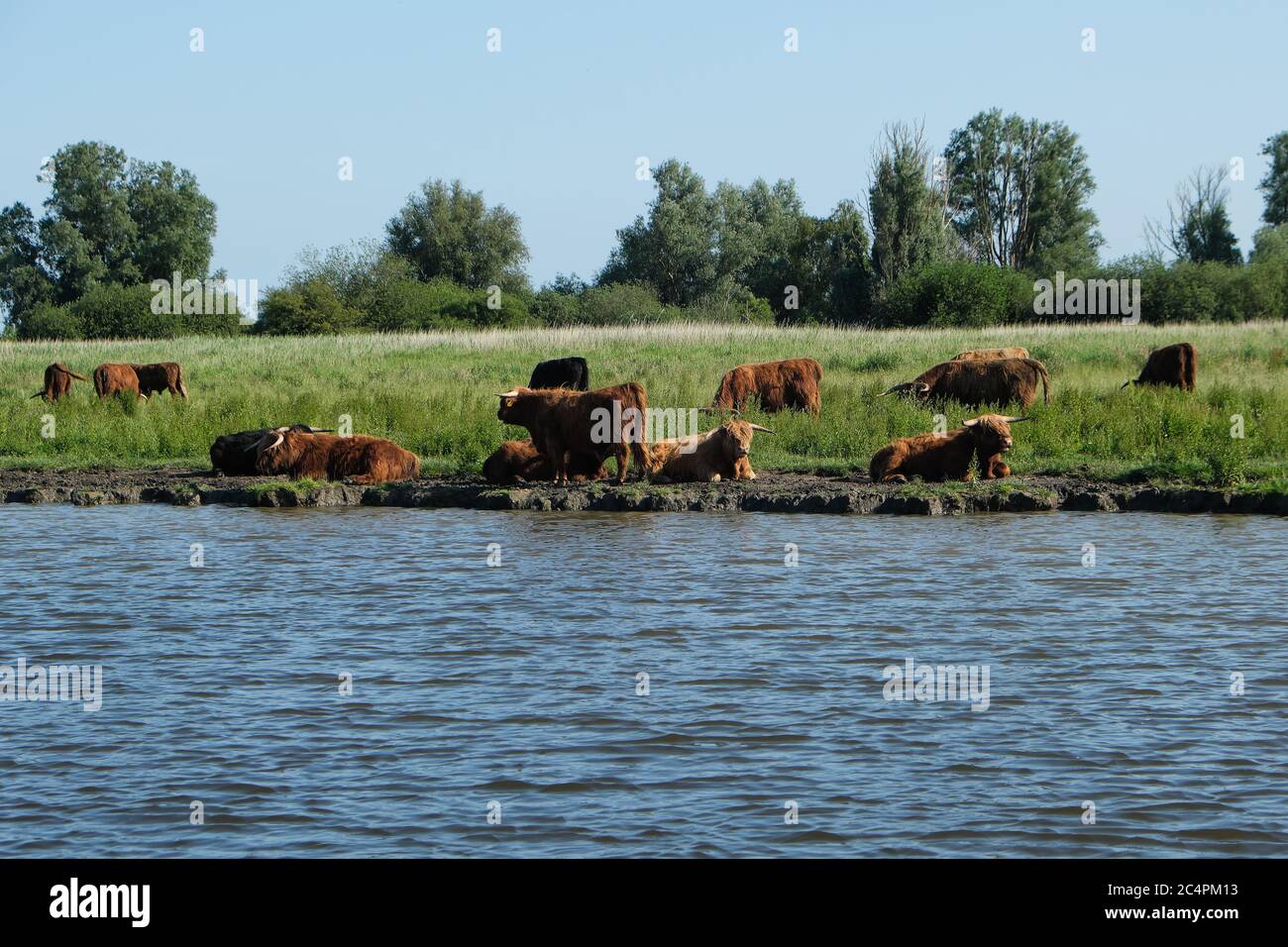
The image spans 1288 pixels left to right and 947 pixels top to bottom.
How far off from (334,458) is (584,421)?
10.9ft

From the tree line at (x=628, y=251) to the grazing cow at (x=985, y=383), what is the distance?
3077cm

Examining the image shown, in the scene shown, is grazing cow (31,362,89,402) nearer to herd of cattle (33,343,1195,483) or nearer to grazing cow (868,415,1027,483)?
herd of cattle (33,343,1195,483)

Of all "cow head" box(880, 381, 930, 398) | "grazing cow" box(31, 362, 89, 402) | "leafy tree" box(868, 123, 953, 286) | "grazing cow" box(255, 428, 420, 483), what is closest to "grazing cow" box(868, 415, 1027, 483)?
"cow head" box(880, 381, 930, 398)

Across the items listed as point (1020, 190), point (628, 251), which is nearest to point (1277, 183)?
point (1020, 190)

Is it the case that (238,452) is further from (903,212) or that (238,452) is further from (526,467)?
(903,212)

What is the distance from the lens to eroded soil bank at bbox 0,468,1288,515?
1627 centimetres

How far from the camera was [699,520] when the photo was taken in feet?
52.2

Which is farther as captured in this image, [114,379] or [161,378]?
[161,378]

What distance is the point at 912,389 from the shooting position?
22500mm

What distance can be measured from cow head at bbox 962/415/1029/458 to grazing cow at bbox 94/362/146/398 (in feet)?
52.8

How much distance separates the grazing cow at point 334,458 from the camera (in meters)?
18.4
